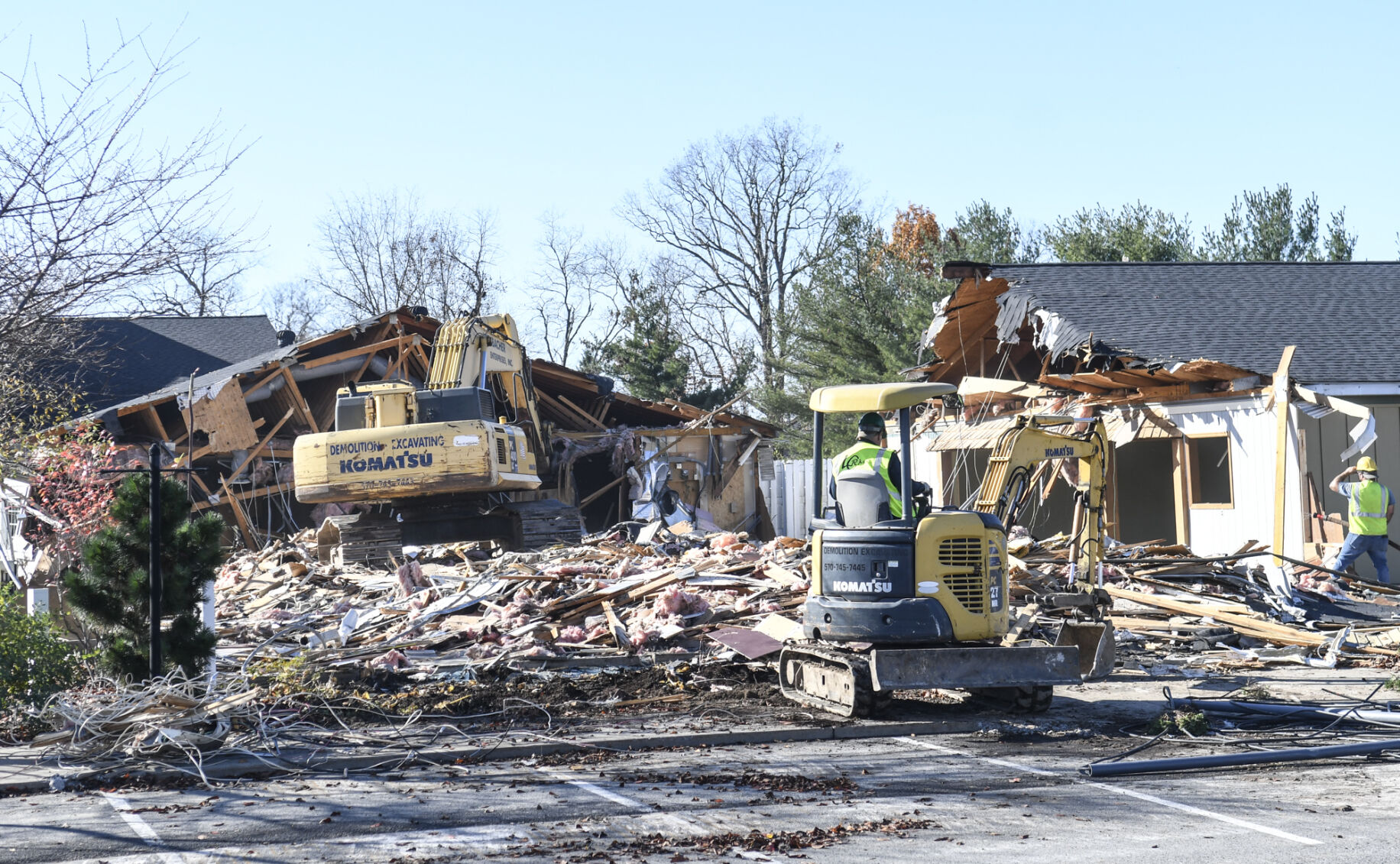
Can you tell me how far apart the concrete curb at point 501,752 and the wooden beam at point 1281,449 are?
10270 millimetres

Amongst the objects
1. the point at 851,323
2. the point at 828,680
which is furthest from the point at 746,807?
the point at 851,323

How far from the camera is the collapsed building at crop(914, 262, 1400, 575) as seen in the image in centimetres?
1833

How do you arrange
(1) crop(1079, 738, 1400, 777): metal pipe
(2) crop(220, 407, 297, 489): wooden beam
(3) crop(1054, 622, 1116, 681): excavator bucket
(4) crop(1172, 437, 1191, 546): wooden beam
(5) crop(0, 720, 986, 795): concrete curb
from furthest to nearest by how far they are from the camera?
(2) crop(220, 407, 297, 489): wooden beam, (4) crop(1172, 437, 1191, 546): wooden beam, (3) crop(1054, 622, 1116, 681): excavator bucket, (5) crop(0, 720, 986, 795): concrete curb, (1) crop(1079, 738, 1400, 777): metal pipe

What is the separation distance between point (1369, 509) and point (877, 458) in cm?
963

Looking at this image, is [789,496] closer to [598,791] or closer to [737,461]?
[737,461]

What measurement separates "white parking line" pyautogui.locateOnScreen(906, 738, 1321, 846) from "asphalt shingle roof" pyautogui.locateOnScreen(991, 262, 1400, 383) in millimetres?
11974

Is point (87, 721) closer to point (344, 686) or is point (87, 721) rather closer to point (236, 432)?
point (344, 686)

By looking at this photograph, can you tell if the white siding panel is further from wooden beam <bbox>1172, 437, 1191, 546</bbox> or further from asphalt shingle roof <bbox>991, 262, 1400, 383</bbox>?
asphalt shingle roof <bbox>991, 262, 1400, 383</bbox>

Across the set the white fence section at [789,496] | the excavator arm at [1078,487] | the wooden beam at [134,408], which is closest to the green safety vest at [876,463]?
the excavator arm at [1078,487]

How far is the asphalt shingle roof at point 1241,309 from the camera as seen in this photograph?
19656 mm

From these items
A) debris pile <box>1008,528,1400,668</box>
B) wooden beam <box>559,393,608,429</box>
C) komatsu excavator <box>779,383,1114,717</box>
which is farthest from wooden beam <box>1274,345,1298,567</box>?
wooden beam <box>559,393,608,429</box>

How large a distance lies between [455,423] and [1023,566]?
30.7ft

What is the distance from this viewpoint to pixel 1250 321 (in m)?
21.8

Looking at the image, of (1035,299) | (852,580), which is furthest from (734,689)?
(1035,299)
